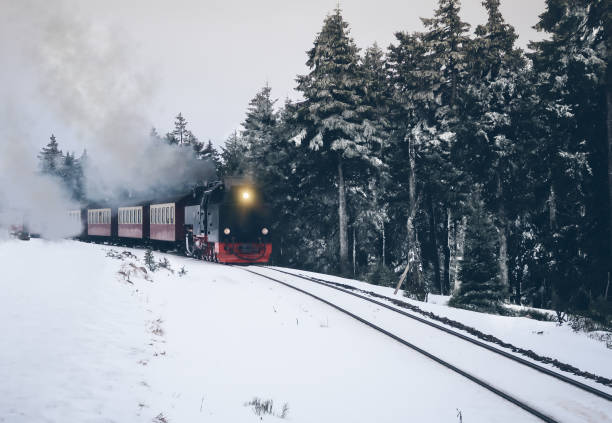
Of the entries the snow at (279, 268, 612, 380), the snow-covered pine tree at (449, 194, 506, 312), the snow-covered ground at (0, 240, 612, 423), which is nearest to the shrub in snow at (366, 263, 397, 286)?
the snow-covered pine tree at (449, 194, 506, 312)

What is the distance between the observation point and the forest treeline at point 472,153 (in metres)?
19.8

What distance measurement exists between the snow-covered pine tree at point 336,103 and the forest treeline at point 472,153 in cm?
8

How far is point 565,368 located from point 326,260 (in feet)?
97.6


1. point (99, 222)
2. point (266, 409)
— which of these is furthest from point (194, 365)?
point (99, 222)

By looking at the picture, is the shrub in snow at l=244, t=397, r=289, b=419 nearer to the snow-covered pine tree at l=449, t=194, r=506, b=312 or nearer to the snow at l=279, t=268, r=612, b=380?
the snow at l=279, t=268, r=612, b=380

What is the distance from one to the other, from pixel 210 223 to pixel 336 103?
9459mm

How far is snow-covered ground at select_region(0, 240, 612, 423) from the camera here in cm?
605

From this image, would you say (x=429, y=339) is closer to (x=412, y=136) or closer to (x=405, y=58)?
(x=412, y=136)

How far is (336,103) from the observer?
26.6m

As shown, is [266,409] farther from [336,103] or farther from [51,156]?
[51,156]

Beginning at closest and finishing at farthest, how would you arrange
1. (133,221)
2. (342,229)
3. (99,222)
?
1. (342,229)
2. (133,221)
3. (99,222)

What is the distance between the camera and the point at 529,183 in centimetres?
2575

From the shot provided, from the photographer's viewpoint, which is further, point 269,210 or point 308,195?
point 308,195

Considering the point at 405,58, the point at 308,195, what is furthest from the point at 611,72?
the point at 308,195
